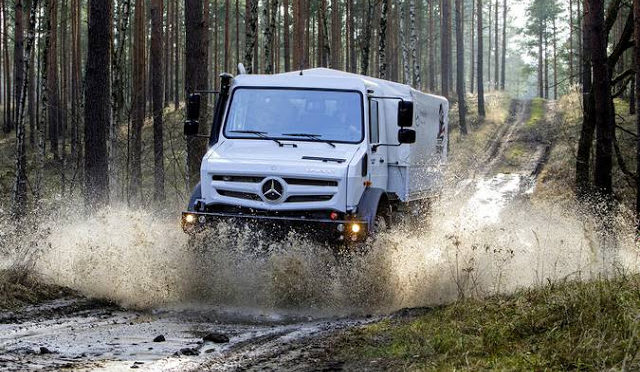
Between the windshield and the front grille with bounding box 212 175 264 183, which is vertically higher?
the windshield

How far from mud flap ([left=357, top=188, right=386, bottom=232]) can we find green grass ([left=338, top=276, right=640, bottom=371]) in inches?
88.9

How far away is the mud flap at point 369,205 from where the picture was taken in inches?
404

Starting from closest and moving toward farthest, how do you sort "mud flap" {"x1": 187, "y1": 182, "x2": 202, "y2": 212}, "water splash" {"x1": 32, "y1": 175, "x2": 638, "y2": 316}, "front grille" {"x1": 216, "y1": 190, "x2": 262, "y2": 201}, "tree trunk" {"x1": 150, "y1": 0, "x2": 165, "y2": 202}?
"water splash" {"x1": 32, "y1": 175, "x2": 638, "y2": 316} < "front grille" {"x1": 216, "y1": 190, "x2": 262, "y2": 201} < "mud flap" {"x1": 187, "y1": 182, "x2": 202, "y2": 212} < "tree trunk" {"x1": 150, "y1": 0, "x2": 165, "y2": 202}

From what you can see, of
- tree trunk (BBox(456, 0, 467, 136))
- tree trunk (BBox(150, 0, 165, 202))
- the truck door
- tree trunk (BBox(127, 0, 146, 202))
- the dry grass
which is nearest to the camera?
the dry grass

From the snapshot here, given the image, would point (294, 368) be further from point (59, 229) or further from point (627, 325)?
point (59, 229)

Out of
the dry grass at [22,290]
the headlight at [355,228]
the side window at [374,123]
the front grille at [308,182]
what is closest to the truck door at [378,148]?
the side window at [374,123]

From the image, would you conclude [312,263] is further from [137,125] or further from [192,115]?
[137,125]

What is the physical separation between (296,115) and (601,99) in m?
8.85

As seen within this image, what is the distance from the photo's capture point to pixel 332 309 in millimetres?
9719

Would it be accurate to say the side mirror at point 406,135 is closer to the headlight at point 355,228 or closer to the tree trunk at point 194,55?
the headlight at point 355,228

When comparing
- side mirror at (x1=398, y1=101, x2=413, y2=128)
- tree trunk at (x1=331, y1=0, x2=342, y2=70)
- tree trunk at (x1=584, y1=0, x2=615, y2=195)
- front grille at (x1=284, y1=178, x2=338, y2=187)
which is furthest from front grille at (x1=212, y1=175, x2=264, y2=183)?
tree trunk at (x1=331, y1=0, x2=342, y2=70)

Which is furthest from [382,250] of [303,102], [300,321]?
[303,102]

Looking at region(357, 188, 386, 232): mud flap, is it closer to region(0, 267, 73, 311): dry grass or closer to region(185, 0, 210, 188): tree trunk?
region(0, 267, 73, 311): dry grass

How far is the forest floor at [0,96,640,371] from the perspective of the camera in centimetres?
621
